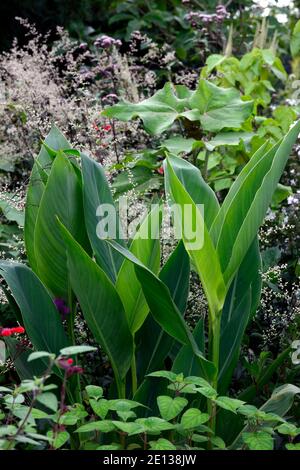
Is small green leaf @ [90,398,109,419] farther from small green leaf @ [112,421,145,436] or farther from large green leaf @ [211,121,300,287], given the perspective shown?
large green leaf @ [211,121,300,287]

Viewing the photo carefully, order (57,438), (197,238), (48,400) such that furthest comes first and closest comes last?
(197,238)
(57,438)
(48,400)

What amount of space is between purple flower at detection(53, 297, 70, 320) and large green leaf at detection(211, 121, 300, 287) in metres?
0.52

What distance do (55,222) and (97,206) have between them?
0.46 ft

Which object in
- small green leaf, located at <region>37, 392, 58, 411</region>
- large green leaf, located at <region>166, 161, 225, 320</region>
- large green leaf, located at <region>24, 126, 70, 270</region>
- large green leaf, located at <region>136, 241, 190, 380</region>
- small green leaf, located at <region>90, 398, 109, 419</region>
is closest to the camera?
small green leaf, located at <region>37, 392, 58, 411</region>

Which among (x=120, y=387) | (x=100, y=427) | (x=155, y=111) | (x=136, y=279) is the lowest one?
(x=120, y=387)

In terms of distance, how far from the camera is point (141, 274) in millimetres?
2064

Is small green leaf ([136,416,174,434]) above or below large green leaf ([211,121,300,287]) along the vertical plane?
below

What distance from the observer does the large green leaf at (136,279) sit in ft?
7.39

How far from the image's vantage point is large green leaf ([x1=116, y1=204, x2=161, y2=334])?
2252 mm

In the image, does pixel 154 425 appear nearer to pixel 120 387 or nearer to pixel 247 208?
pixel 120 387

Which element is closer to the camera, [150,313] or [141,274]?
[141,274]

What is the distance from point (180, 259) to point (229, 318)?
0.25 metres

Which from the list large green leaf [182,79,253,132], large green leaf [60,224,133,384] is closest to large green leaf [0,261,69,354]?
large green leaf [60,224,133,384]

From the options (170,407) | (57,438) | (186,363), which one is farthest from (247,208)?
(57,438)
